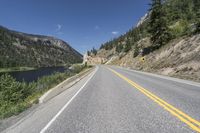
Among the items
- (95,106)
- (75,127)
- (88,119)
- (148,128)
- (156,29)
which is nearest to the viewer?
(148,128)

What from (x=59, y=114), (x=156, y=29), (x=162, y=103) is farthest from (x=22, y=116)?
(x=156, y=29)

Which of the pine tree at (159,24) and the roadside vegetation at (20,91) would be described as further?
the pine tree at (159,24)

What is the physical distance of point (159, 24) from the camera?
39531 millimetres

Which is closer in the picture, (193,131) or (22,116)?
(193,131)

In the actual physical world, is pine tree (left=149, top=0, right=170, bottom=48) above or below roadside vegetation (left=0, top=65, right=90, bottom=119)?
above

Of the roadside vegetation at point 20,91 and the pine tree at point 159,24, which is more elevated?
the pine tree at point 159,24

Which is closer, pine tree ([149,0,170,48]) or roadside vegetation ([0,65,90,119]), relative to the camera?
roadside vegetation ([0,65,90,119])

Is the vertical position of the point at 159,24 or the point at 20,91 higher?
Result: the point at 159,24

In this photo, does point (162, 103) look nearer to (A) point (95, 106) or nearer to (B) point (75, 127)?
(A) point (95, 106)

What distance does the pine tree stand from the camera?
130ft

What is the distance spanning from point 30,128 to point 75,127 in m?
1.27

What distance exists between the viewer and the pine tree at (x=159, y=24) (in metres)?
39.6

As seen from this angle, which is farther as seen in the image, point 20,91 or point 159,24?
point 159,24

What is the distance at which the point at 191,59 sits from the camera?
2288cm
